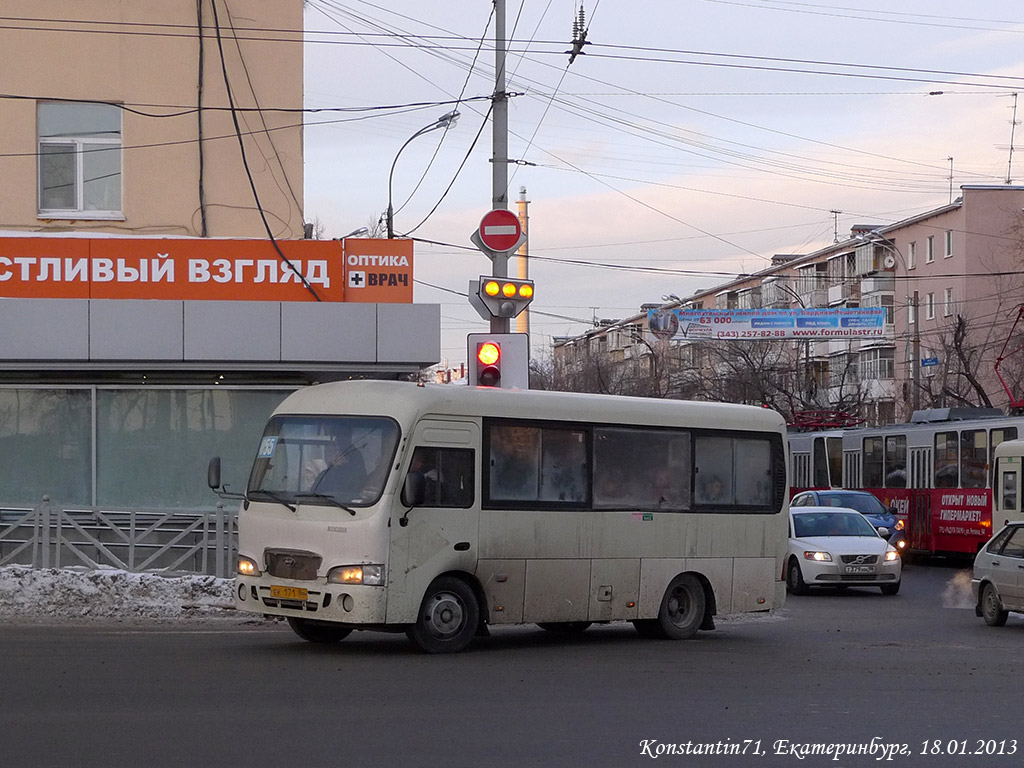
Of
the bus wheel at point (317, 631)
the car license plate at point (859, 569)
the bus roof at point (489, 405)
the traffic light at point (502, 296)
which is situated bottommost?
the car license plate at point (859, 569)

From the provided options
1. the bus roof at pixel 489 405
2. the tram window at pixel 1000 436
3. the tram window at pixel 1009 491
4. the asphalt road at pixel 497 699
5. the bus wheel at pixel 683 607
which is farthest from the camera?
the tram window at pixel 1000 436

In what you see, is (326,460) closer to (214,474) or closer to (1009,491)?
(214,474)

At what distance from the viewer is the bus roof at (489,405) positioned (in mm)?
13219

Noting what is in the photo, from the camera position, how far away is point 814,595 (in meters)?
23.5

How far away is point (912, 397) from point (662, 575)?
51.1m

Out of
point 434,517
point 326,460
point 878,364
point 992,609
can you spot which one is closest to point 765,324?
point 992,609

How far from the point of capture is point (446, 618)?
13219 mm

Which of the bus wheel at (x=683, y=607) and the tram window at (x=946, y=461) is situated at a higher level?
the tram window at (x=946, y=461)

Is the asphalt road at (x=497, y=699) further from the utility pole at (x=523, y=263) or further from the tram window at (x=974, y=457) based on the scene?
the utility pole at (x=523, y=263)

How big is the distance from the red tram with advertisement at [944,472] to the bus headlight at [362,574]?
60.7ft

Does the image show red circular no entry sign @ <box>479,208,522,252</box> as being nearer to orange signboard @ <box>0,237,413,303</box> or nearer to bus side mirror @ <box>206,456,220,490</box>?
orange signboard @ <box>0,237,413,303</box>

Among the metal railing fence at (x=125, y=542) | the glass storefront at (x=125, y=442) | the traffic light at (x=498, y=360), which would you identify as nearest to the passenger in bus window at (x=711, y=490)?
the traffic light at (x=498, y=360)

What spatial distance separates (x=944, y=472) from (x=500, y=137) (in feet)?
57.6

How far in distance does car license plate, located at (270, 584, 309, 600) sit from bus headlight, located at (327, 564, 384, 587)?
38 centimetres
